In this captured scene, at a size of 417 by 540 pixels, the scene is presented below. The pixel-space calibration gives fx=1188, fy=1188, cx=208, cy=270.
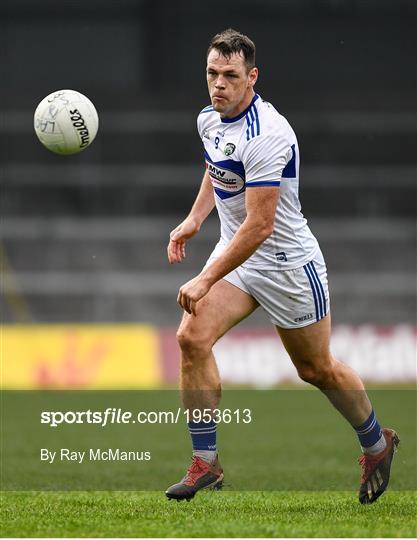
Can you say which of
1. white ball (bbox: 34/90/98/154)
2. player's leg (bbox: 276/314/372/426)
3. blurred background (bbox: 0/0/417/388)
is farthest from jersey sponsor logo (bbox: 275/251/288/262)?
blurred background (bbox: 0/0/417/388)

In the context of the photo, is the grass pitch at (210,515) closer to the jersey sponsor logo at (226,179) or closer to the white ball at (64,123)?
the jersey sponsor logo at (226,179)

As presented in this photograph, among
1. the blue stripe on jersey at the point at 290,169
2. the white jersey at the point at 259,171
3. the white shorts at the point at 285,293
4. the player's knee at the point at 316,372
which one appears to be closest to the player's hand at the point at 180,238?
the white jersey at the point at 259,171

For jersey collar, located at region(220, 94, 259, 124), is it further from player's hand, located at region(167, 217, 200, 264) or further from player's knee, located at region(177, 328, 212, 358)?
player's knee, located at region(177, 328, 212, 358)

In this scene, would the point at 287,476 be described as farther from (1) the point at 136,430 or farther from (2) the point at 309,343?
(1) the point at 136,430

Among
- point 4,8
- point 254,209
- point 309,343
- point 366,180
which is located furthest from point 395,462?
point 4,8

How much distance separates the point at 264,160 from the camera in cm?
566

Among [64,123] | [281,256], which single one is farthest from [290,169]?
[64,123]

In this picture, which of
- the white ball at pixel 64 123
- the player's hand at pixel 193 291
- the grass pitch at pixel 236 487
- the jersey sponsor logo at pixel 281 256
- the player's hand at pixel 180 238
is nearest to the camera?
the grass pitch at pixel 236 487

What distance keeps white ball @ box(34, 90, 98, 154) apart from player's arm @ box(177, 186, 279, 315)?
1060 millimetres

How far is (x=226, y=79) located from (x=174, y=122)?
52.1ft

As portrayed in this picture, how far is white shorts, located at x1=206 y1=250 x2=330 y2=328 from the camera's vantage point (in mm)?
5984

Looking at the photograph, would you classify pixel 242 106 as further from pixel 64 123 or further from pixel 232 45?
pixel 64 123

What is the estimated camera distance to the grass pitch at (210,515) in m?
4.96

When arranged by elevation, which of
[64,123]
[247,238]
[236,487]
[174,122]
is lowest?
[236,487]
